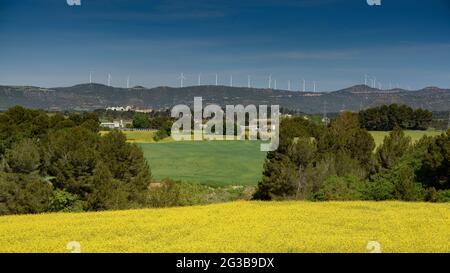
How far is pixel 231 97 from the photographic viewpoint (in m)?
50.4

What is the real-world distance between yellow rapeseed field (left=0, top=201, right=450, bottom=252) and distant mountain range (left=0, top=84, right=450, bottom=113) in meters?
12.3

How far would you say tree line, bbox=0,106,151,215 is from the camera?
32.1 meters

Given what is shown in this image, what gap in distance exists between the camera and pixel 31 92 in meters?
39.3

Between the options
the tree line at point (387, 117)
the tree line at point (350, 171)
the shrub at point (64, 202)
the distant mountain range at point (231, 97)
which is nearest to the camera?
the shrub at point (64, 202)

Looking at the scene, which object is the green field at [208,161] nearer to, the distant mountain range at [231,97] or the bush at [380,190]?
the distant mountain range at [231,97]

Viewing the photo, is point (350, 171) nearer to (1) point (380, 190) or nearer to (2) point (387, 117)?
(1) point (380, 190)

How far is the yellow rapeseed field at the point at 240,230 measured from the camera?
14844 millimetres

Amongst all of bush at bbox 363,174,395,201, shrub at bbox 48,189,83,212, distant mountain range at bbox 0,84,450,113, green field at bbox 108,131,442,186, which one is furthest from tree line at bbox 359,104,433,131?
shrub at bbox 48,189,83,212

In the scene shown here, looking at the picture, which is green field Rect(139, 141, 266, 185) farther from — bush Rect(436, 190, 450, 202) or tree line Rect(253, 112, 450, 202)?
bush Rect(436, 190, 450, 202)

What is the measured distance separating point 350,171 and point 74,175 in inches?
790

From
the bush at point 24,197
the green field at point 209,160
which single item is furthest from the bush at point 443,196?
the green field at point 209,160

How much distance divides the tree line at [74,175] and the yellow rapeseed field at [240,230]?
8.92m

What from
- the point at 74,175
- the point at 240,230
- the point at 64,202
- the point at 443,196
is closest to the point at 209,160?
the point at 74,175

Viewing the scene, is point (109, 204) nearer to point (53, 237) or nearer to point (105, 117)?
point (53, 237)
